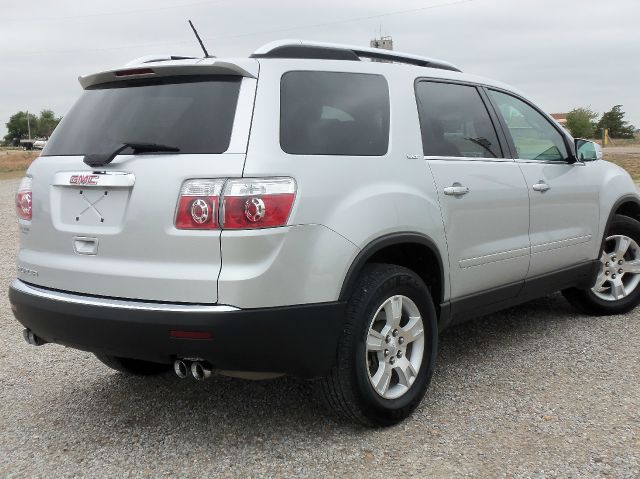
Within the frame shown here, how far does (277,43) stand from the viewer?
3.53m

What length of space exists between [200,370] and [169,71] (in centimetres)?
138

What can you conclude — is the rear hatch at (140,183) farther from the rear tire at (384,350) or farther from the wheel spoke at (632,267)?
the wheel spoke at (632,267)

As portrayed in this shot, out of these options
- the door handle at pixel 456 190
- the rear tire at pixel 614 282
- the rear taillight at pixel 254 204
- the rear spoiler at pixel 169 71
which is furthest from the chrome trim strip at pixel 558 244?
the rear spoiler at pixel 169 71

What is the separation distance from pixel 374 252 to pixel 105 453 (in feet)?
5.24

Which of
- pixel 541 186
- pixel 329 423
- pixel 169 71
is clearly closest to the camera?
pixel 169 71

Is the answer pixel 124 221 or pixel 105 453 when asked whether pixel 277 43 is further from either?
pixel 105 453

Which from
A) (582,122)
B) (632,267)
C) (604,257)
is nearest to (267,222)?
(604,257)

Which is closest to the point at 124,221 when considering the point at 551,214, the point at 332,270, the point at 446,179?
the point at 332,270

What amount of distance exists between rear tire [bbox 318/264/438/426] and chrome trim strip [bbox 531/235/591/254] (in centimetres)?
125

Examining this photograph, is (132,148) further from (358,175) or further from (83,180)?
(358,175)

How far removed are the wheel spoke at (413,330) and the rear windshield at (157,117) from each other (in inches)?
52.8

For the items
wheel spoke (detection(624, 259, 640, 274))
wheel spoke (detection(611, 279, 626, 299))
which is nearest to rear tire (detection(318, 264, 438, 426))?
wheel spoke (detection(611, 279, 626, 299))

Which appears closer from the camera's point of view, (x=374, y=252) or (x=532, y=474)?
(x=532, y=474)

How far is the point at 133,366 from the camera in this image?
174 inches
